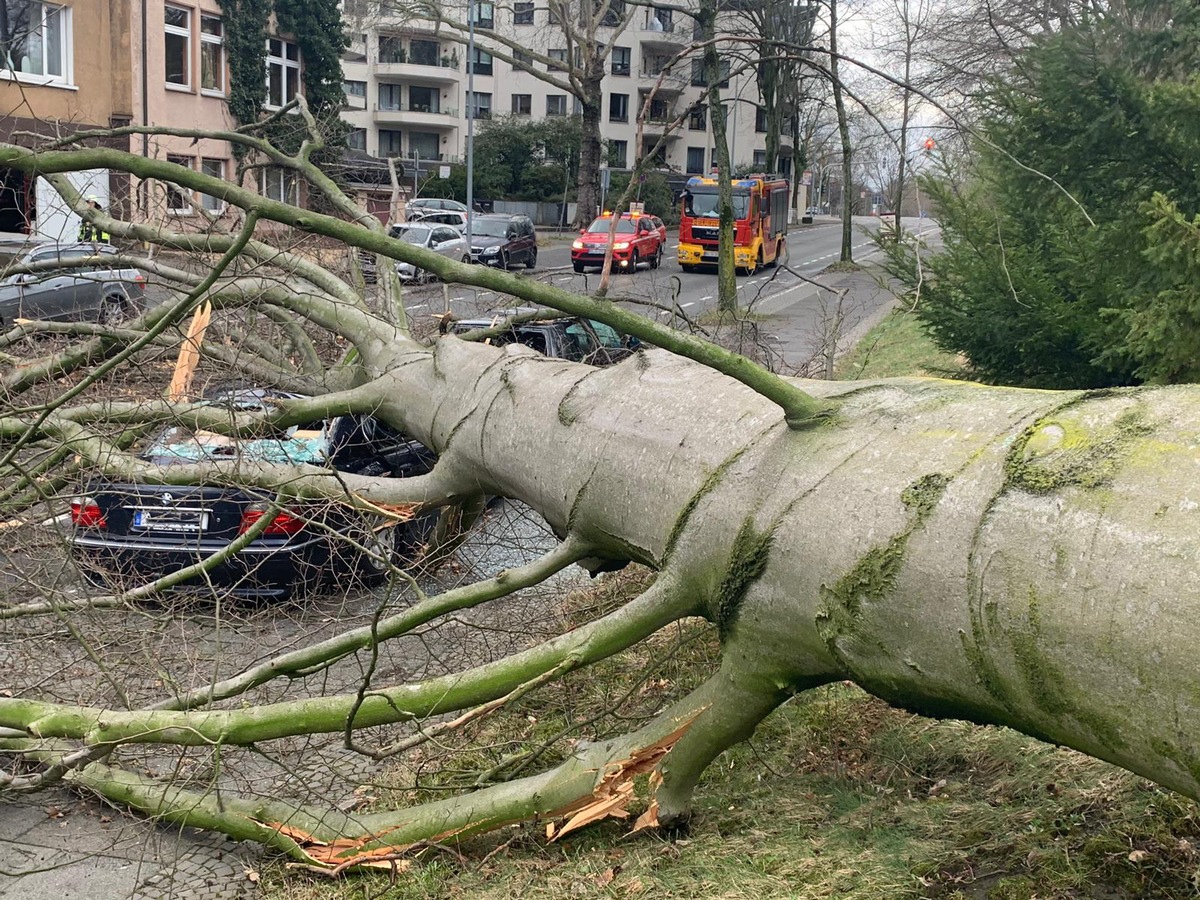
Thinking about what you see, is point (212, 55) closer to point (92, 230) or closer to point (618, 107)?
point (92, 230)

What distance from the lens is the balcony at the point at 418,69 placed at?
5847 cm

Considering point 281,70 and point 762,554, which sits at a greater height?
point 281,70

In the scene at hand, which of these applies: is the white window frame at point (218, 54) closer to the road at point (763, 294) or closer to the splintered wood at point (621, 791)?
the road at point (763, 294)

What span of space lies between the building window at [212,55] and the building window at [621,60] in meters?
36.2

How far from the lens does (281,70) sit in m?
34.3

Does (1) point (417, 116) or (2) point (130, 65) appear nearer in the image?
(2) point (130, 65)

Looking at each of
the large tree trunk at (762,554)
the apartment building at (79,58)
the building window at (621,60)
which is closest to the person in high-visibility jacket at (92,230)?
the large tree trunk at (762,554)

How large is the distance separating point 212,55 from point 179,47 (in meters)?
1.60

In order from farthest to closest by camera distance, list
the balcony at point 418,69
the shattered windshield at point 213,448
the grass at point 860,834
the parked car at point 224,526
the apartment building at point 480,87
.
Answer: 1. the apartment building at point 480,87
2. the balcony at point 418,69
3. the parked car at point 224,526
4. the shattered windshield at point 213,448
5. the grass at point 860,834

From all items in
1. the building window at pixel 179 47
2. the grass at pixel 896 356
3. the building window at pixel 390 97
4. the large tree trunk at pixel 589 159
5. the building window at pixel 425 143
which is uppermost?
the building window at pixel 390 97

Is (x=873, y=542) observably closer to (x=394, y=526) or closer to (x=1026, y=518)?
(x=1026, y=518)

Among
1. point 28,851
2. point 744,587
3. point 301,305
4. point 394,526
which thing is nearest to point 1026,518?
point 744,587

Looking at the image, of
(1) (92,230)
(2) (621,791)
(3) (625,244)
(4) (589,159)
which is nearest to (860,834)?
(2) (621,791)

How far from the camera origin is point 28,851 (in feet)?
13.3
